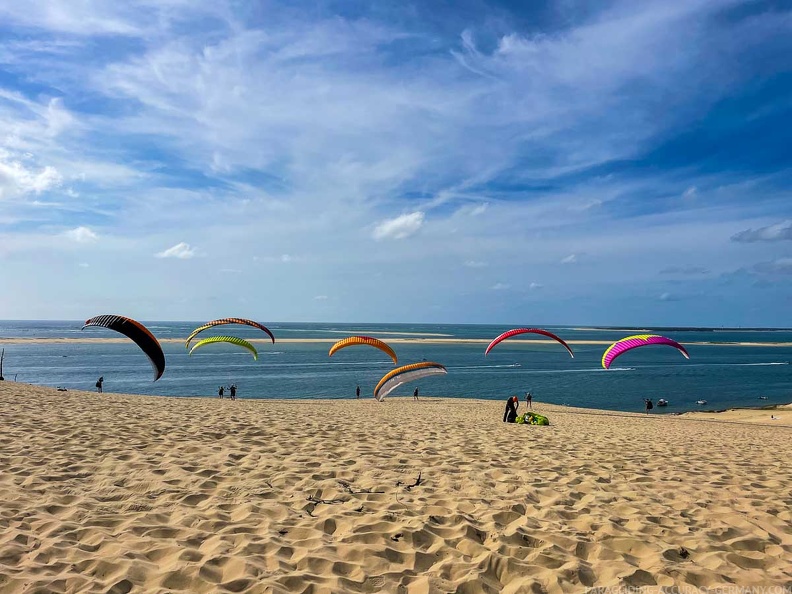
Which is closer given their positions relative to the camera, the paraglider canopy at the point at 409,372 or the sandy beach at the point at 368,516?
the sandy beach at the point at 368,516

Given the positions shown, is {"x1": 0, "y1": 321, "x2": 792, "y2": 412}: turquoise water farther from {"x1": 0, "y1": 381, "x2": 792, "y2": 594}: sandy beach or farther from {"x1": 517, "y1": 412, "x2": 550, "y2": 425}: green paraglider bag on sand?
{"x1": 0, "y1": 381, "x2": 792, "y2": 594}: sandy beach

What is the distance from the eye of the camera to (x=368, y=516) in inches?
194

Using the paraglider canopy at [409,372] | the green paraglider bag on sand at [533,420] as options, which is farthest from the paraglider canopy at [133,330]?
the green paraglider bag on sand at [533,420]

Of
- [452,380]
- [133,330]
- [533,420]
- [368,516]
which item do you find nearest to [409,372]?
[533,420]

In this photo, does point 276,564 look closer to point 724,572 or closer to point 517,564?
point 517,564

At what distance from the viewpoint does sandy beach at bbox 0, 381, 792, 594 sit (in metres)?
3.73

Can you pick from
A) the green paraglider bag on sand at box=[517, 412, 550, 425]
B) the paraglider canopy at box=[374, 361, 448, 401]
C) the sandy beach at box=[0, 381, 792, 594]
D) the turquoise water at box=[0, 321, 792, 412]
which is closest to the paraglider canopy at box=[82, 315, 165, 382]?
the sandy beach at box=[0, 381, 792, 594]

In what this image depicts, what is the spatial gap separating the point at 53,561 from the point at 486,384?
132 ft

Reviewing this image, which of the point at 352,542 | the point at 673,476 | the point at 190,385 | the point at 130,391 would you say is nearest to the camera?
the point at 352,542

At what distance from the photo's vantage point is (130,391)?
33.6 m

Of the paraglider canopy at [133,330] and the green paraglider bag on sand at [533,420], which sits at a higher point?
the paraglider canopy at [133,330]

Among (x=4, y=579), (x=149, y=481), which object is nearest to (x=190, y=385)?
(x=149, y=481)

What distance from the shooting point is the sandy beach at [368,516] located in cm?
373

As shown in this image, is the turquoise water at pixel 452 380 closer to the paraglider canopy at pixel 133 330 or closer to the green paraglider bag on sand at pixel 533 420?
the paraglider canopy at pixel 133 330
